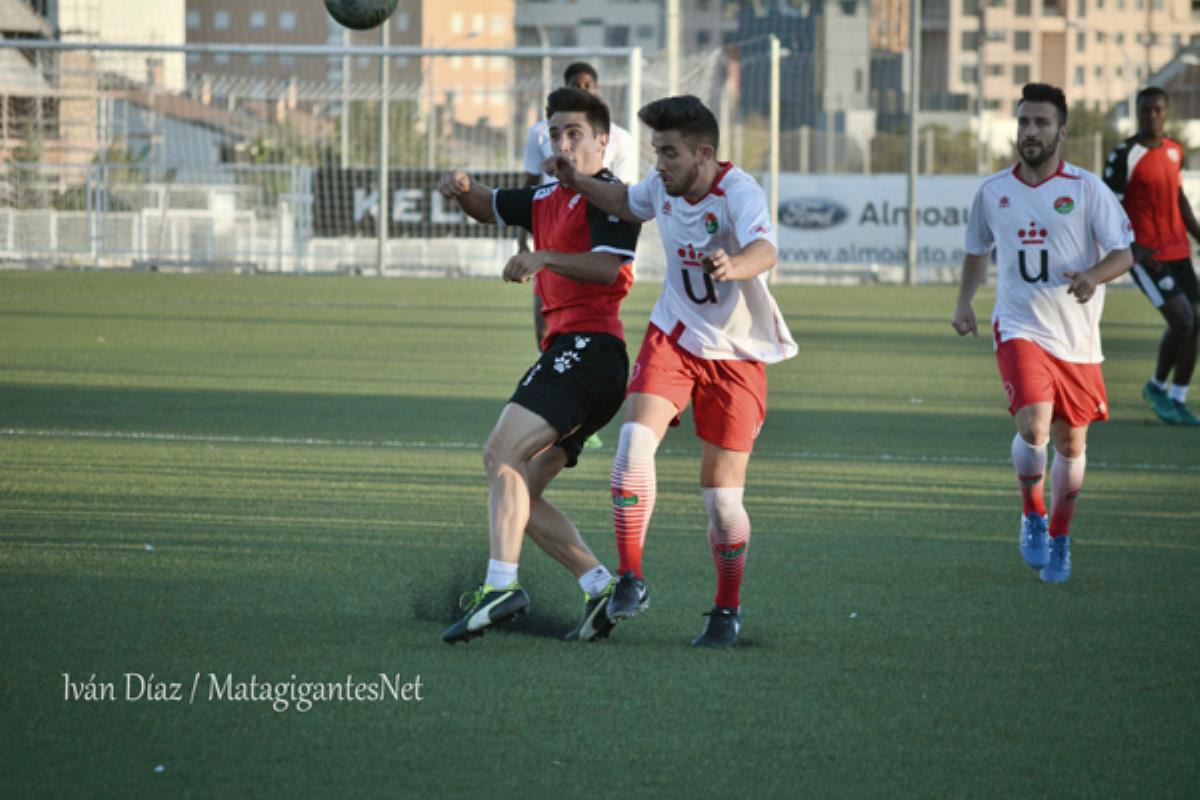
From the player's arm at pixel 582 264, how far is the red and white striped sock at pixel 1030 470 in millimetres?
2522

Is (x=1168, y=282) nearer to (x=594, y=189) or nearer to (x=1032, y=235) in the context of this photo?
(x=1032, y=235)

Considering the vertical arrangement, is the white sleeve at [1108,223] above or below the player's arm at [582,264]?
above

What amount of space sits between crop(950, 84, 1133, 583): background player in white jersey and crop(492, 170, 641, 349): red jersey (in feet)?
7.14

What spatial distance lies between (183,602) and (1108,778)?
3346 millimetres

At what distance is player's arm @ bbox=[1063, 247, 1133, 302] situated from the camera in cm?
741

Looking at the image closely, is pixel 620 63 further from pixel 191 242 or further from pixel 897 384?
pixel 897 384

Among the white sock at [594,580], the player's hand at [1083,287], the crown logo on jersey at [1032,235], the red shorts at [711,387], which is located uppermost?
the crown logo on jersey at [1032,235]

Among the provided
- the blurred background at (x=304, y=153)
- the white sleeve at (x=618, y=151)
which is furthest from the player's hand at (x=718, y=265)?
the blurred background at (x=304, y=153)

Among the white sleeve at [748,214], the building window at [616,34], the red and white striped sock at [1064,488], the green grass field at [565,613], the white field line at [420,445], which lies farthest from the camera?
the building window at [616,34]

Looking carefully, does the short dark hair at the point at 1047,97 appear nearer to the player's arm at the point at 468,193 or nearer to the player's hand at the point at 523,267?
the player's arm at the point at 468,193

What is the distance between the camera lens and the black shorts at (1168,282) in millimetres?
12992

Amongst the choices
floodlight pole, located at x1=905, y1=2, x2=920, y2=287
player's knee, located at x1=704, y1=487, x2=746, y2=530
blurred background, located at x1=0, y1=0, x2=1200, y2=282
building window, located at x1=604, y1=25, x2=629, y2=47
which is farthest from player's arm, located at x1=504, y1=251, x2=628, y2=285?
building window, located at x1=604, y1=25, x2=629, y2=47

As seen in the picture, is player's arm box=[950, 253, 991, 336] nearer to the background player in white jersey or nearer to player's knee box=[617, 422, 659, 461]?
the background player in white jersey

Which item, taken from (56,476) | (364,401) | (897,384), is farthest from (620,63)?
(56,476)
